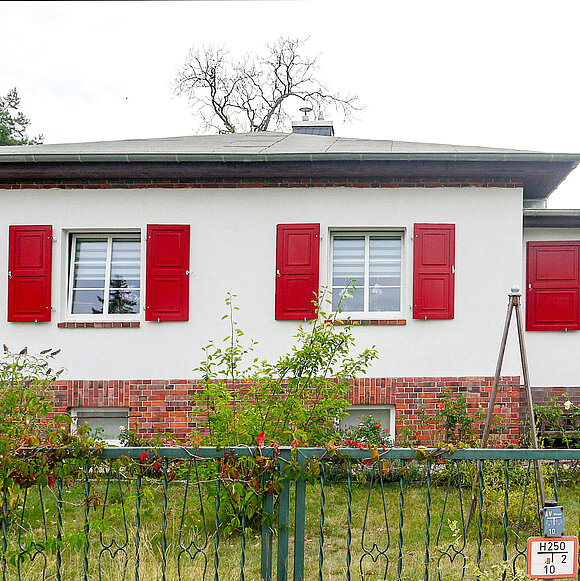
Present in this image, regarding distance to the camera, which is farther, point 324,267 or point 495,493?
point 324,267

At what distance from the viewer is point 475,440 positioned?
351 inches

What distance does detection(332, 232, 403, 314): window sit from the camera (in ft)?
30.7

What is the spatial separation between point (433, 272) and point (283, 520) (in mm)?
5626

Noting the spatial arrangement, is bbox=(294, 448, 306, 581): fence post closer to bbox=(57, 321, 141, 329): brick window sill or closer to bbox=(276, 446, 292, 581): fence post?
bbox=(276, 446, 292, 581): fence post

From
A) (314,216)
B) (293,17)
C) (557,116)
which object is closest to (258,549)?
(314,216)

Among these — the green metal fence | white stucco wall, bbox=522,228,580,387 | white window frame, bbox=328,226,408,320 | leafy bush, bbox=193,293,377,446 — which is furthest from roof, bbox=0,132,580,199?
the green metal fence

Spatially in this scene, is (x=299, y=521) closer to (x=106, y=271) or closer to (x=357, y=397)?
(x=357, y=397)

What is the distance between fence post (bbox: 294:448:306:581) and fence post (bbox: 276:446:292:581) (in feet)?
0.21

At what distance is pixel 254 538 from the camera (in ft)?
21.1

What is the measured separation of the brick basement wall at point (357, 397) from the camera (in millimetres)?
9148

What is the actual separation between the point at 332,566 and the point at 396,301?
4.38 meters

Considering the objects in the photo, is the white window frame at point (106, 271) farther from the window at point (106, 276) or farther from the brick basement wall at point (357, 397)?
the brick basement wall at point (357, 397)

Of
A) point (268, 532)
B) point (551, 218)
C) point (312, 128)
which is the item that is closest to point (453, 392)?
point (551, 218)

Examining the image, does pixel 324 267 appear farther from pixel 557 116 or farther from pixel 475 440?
pixel 557 116
